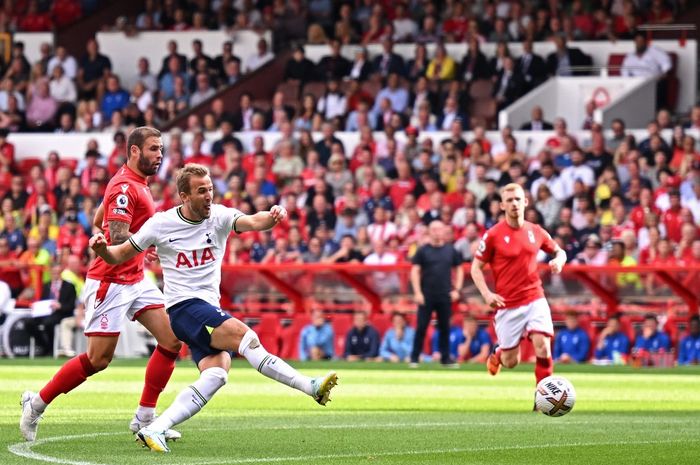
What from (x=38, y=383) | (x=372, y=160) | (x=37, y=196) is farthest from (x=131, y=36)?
(x=38, y=383)

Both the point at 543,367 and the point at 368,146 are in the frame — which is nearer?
the point at 543,367

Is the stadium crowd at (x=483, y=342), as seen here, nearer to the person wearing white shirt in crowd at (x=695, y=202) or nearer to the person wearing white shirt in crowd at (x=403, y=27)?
the person wearing white shirt in crowd at (x=695, y=202)

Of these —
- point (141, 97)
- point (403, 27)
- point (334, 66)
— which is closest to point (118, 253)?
point (334, 66)

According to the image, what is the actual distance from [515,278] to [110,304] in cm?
505

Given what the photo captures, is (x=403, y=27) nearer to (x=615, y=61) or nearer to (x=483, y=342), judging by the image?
(x=615, y=61)

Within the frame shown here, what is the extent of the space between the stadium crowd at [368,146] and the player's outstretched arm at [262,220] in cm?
1324

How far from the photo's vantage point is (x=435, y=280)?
2333 cm

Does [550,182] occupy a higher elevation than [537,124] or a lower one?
lower

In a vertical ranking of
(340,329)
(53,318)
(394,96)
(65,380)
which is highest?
(394,96)

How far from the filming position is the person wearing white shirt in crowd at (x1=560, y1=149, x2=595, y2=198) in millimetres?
26922

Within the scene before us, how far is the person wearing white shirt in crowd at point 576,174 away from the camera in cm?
2692

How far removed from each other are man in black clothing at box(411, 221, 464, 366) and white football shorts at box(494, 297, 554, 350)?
8.01 meters

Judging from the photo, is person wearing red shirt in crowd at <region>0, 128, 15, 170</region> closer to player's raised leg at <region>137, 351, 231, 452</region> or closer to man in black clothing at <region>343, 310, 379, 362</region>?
man in black clothing at <region>343, 310, 379, 362</region>

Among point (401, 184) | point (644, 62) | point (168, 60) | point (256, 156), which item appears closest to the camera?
point (401, 184)
